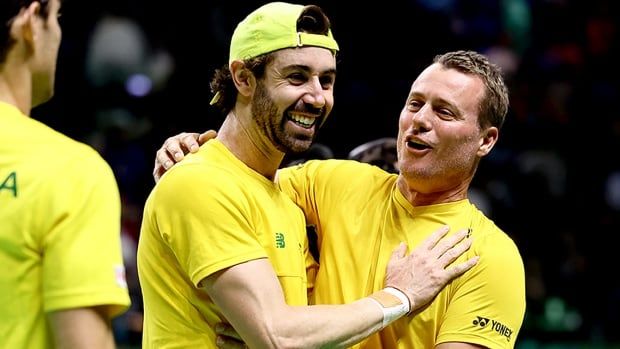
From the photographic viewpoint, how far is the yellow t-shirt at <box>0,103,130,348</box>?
9.55 ft

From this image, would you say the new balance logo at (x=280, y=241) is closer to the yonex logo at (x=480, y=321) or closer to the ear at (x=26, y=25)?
the yonex logo at (x=480, y=321)

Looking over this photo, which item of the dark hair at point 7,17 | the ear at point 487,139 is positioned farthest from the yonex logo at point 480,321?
the dark hair at point 7,17

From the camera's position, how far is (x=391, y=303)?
4.28 m

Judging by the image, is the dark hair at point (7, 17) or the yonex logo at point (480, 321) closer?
the dark hair at point (7, 17)

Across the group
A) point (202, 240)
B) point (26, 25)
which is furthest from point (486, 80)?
point (26, 25)

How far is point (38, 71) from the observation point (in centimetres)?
310

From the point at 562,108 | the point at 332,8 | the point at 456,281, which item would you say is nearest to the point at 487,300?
the point at 456,281

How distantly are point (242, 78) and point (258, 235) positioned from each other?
0.73 m

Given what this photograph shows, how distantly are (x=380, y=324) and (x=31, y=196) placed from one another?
5.62ft

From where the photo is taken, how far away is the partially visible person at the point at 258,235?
398 centimetres

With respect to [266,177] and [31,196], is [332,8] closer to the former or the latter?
[266,177]

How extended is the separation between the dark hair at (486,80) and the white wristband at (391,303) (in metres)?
1.01

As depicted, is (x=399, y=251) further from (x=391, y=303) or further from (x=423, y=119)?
(x=423, y=119)

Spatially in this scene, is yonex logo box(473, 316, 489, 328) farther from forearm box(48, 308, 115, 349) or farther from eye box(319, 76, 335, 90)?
forearm box(48, 308, 115, 349)
